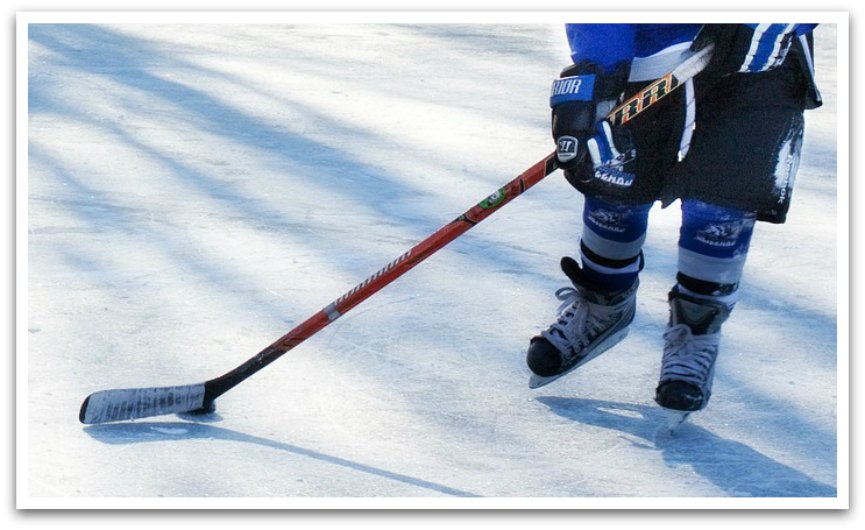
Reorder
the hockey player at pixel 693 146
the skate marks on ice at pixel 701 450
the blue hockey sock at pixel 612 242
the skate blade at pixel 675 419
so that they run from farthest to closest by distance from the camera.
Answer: the blue hockey sock at pixel 612 242 → the skate blade at pixel 675 419 → the hockey player at pixel 693 146 → the skate marks on ice at pixel 701 450

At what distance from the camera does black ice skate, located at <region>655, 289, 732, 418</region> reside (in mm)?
2920

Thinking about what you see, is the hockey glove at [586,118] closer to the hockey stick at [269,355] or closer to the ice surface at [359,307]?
the hockey stick at [269,355]

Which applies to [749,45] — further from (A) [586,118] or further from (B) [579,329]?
(B) [579,329]

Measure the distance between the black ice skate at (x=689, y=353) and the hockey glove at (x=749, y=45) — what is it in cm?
53

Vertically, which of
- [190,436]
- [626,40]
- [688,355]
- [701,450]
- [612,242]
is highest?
[626,40]

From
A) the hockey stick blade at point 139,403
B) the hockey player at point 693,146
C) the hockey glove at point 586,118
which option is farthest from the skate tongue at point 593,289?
the hockey stick blade at point 139,403

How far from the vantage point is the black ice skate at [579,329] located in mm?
3133

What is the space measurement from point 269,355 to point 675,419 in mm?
908

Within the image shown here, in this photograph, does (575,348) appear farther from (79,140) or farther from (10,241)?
(79,140)

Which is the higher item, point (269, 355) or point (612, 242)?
point (612, 242)

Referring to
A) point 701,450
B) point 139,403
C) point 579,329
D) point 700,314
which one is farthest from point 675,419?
point 139,403

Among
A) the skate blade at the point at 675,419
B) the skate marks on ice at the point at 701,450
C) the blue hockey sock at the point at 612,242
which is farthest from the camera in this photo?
the blue hockey sock at the point at 612,242

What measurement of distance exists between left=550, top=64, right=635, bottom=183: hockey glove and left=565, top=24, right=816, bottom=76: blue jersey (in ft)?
0.10

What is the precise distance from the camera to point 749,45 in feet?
9.27
